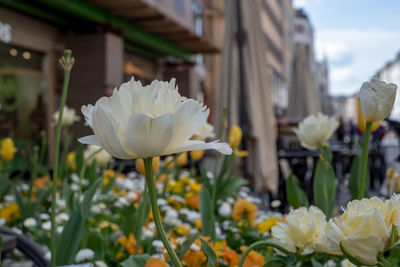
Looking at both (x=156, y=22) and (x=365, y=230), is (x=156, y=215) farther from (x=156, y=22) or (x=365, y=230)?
(x=156, y=22)

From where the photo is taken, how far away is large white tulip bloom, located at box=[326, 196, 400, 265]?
0.48 metres

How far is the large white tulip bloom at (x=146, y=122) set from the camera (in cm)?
50

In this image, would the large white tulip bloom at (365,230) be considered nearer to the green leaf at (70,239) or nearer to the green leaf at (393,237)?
the green leaf at (393,237)

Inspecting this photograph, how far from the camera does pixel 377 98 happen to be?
2.15 feet

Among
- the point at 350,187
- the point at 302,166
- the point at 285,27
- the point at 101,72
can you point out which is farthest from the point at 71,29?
the point at 285,27

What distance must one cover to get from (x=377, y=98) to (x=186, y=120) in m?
0.32

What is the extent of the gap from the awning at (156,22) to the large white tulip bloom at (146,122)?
7.01m

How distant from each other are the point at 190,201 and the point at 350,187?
3.15 ft

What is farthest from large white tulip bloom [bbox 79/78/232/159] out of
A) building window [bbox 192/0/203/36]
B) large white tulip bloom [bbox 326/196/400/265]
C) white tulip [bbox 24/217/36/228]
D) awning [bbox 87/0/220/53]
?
building window [bbox 192/0/203/36]

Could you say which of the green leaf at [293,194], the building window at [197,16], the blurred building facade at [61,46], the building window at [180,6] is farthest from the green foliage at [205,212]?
the building window at [197,16]

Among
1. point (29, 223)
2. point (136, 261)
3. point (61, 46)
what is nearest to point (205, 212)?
point (136, 261)

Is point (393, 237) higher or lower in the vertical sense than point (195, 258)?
higher

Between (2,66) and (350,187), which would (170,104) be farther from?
(2,66)

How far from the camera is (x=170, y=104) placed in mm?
539
